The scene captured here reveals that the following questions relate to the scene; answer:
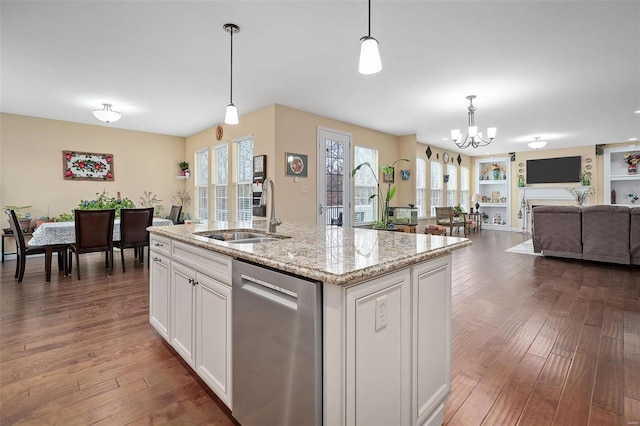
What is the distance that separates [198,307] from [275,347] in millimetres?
730

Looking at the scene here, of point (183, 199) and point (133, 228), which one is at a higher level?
point (183, 199)

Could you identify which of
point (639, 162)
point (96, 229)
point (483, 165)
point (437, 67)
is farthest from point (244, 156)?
point (639, 162)

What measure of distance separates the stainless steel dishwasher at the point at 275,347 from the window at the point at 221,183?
518cm

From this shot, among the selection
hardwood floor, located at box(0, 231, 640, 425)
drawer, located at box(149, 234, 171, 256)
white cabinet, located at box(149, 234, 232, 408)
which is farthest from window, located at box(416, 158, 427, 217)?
white cabinet, located at box(149, 234, 232, 408)

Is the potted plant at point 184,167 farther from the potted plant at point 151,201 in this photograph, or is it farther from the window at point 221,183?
the window at point 221,183

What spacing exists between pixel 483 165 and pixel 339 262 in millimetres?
11626

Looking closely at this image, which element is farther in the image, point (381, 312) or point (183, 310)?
point (183, 310)

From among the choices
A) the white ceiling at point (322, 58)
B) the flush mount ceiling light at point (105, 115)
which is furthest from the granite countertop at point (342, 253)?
the flush mount ceiling light at point (105, 115)

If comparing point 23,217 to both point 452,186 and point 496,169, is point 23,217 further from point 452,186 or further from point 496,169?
point 496,169

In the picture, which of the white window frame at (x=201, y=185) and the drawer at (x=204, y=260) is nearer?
the drawer at (x=204, y=260)

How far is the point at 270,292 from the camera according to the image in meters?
1.24

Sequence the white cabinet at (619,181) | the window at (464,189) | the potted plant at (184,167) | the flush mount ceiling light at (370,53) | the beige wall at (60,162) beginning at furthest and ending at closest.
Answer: the window at (464,189) → the white cabinet at (619,181) → the potted plant at (184,167) → the beige wall at (60,162) → the flush mount ceiling light at (370,53)

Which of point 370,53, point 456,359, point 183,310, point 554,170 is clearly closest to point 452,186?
point 554,170

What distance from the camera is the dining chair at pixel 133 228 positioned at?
14.5 feet
